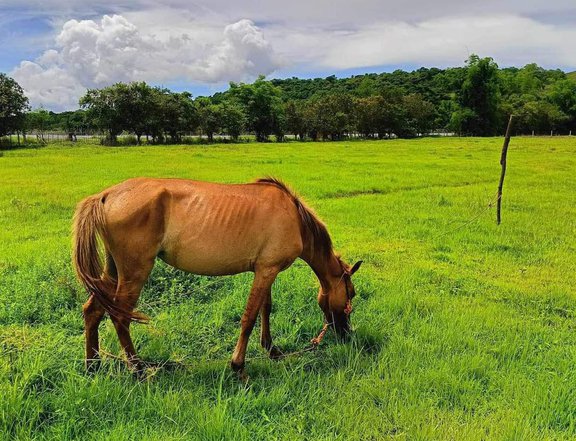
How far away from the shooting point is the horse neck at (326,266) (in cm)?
465

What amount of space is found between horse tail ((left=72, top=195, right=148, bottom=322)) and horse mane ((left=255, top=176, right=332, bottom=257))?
1.56 m

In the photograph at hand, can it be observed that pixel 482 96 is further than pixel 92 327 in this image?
Yes

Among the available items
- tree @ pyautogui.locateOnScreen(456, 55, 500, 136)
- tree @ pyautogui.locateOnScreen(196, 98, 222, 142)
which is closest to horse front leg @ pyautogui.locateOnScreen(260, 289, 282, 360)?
tree @ pyautogui.locateOnScreen(196, 98, 222, 142)

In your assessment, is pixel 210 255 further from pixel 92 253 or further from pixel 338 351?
pixel 338 351

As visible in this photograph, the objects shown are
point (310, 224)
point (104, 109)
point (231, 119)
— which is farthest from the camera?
point (231, 119)

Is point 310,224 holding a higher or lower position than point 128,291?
higher

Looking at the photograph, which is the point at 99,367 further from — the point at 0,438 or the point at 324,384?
the point at 324,384

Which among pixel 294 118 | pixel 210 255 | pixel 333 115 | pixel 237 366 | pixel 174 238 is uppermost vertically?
pixel 333 115

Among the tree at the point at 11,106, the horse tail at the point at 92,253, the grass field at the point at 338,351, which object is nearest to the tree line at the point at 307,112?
the tree at the point at 11,106

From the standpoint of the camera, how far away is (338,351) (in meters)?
4.54

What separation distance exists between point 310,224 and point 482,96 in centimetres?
7880

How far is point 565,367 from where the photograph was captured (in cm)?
439

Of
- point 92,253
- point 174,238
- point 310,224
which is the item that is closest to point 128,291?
point 92,253

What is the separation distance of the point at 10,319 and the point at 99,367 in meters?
1.81
